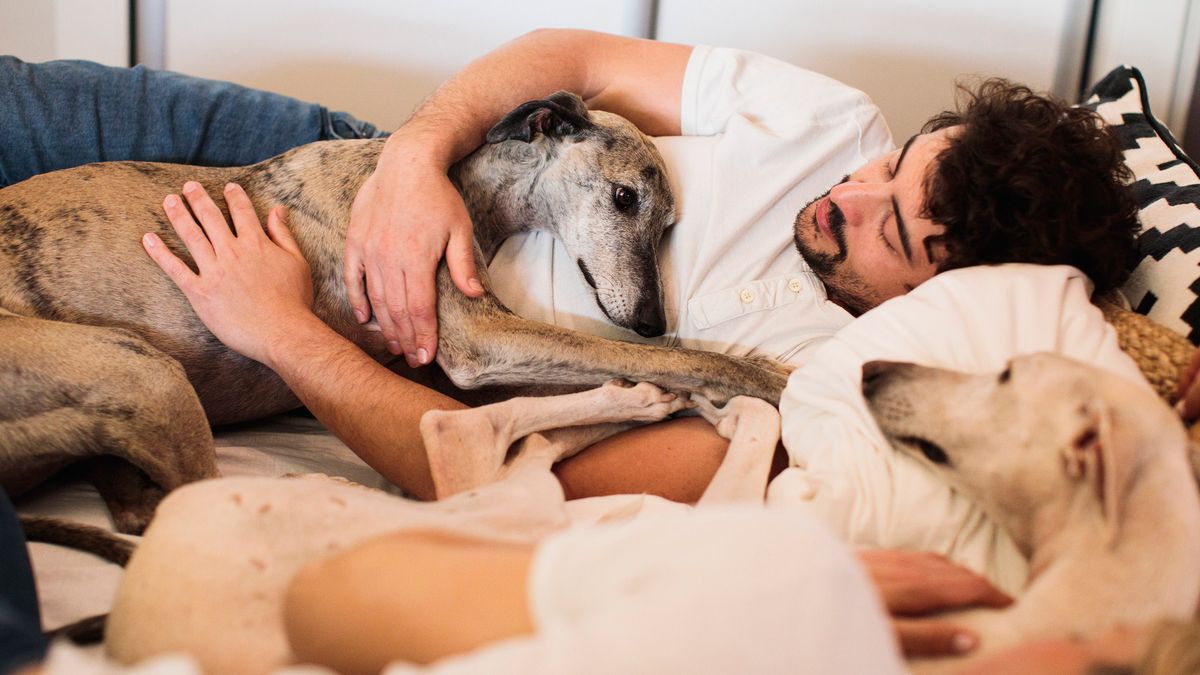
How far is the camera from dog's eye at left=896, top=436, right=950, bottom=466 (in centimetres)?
142

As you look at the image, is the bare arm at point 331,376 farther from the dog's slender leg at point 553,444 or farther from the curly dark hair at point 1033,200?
the curly dark hair at point 1033,200

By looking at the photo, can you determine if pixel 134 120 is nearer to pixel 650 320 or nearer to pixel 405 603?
pixel 650 320

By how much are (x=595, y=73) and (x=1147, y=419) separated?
6.02 feet

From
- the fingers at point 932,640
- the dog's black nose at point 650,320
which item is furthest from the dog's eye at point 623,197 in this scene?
the fingers at point 932,640

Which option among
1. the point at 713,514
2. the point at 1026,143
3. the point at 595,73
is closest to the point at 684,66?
the point at 595,73

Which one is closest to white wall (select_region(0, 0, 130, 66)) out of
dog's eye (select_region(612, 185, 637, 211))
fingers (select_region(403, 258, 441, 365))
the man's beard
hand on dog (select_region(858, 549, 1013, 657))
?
fingers (select_region(403, 258, 441, 365))

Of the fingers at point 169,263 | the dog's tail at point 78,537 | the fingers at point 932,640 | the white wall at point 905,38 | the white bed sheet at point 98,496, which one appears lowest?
the white bed sheet at point 98,496

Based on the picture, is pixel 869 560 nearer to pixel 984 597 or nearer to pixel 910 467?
pixel 984 597

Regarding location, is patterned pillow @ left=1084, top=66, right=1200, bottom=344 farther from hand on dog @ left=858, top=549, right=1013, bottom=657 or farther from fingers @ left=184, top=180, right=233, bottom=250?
fingers @ left=184, top=180, right=233, bottom=250

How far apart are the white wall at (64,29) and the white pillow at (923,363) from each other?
3104 mm

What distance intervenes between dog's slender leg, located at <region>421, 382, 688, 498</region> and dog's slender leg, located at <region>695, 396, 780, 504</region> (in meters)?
0.12

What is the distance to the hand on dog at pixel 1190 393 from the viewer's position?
152cm

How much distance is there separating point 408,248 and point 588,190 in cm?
54

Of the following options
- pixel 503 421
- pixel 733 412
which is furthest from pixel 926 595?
pixel 503 421
